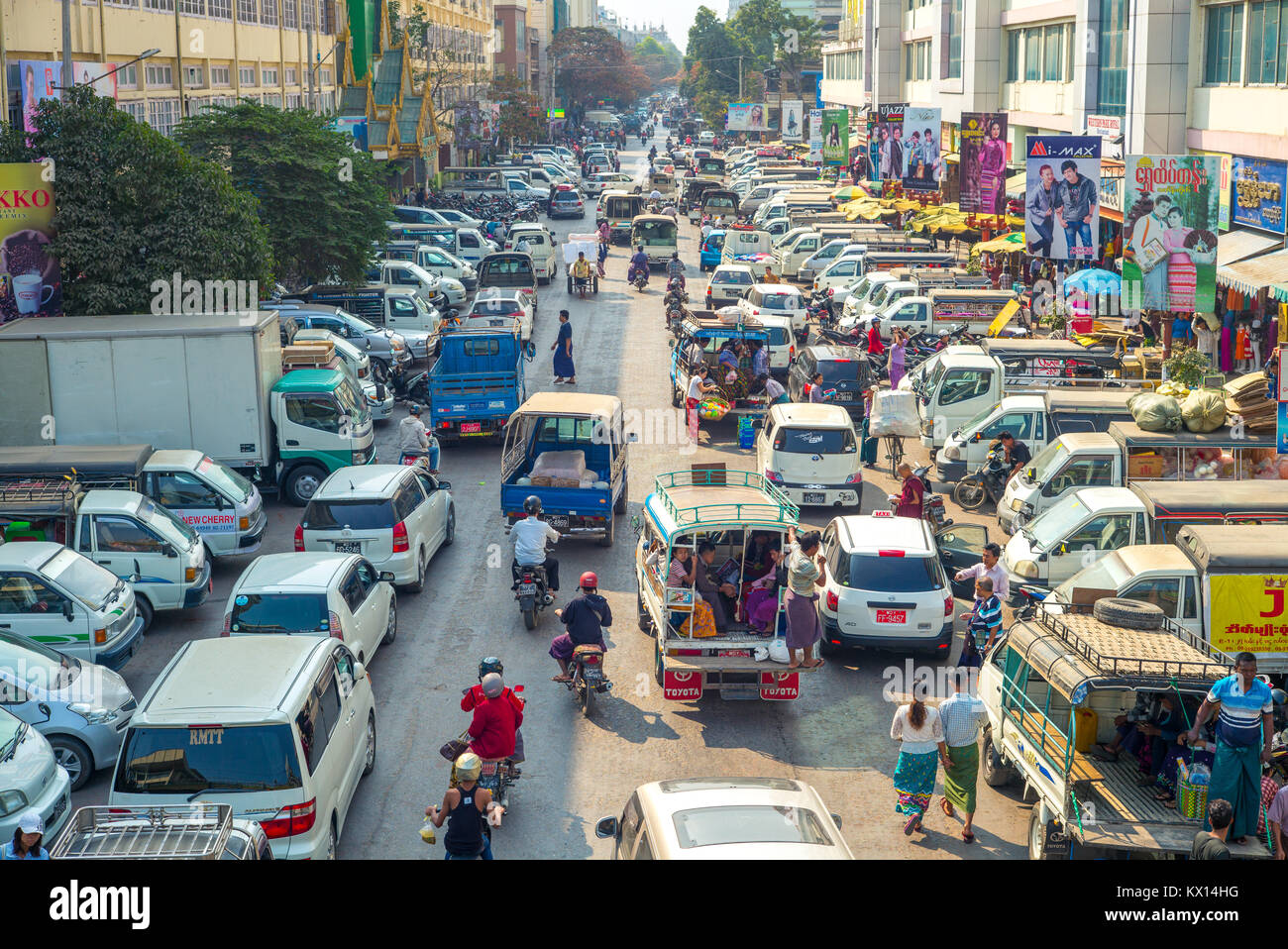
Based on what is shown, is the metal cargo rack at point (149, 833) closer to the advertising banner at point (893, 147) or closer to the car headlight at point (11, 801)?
the car headlight at point (11, 801)

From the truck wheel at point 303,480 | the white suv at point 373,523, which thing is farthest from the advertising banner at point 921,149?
the white suv at point 373,523

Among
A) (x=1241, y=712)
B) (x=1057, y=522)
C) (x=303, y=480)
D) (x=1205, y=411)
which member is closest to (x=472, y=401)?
(x=303, y=480)

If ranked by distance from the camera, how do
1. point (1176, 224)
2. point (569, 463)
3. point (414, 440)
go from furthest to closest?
1. point (1176, 224)
2. point (414, 440)
3. point (569, 463)

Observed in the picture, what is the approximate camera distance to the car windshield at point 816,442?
2059 centimetres

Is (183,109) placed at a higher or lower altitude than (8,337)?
higher

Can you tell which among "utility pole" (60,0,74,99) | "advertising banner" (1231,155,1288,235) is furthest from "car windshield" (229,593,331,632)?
"advertising banner" (1231,155,1288,235)

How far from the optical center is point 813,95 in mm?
131125

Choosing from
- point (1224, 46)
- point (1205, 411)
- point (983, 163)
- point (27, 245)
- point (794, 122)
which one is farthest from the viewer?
point (794, 122)

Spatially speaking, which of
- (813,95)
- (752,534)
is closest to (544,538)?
(752,534)

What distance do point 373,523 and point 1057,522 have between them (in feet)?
28.3

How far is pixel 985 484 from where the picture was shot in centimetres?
2159

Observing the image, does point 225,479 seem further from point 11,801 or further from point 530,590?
point 11,801

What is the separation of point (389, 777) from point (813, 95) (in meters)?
127

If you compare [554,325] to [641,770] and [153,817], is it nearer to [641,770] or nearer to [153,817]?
[641,770]
